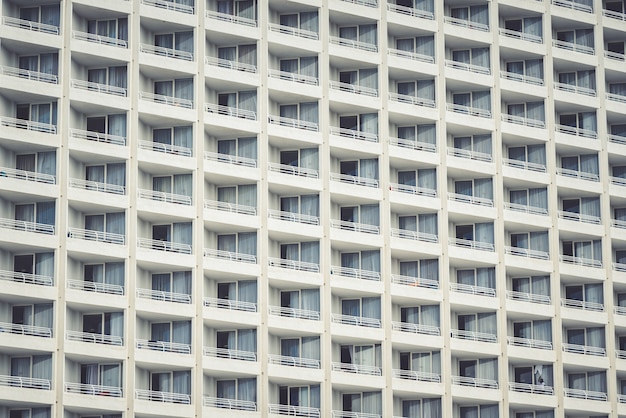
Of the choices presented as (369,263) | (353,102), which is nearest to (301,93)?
(353,102)

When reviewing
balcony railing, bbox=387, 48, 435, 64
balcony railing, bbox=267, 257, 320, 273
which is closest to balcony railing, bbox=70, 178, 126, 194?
balcony railing, bbox=267, 257, 320, 273

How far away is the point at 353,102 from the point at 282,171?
7100mm

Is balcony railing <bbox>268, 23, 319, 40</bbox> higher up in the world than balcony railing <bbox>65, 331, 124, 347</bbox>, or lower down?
higher up

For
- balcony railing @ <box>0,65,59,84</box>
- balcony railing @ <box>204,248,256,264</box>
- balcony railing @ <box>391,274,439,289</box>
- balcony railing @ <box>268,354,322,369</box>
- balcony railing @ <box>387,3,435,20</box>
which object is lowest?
balcony railing @ <box>268,354,322,369</box>

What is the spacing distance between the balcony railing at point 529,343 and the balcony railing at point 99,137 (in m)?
30.8

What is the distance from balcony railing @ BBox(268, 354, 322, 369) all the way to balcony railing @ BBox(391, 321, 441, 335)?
670 cm

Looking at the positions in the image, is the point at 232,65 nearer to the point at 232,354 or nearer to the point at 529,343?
the point at 232,354

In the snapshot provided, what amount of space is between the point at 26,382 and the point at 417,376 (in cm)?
2741

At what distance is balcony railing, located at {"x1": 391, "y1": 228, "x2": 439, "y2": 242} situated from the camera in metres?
147

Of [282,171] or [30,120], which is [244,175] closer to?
[282,171]

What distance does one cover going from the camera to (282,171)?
146m

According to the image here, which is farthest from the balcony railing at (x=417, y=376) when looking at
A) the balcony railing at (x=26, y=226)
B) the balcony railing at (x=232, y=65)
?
the balcony railing at (x=26, y=226)

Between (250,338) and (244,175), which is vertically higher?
(244,175)

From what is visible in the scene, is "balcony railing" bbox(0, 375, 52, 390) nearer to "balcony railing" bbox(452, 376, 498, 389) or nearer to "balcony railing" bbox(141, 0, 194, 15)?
"balcony railing" bbox(141, 0, 194, 15)
